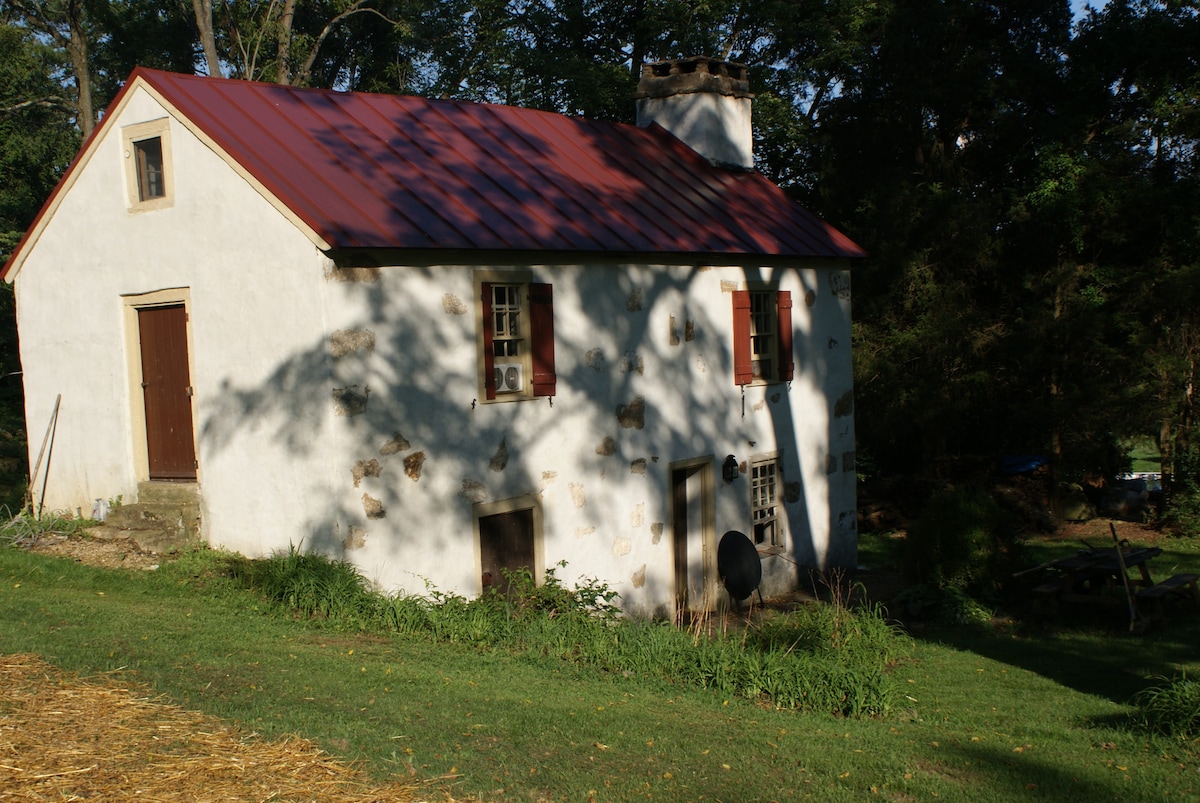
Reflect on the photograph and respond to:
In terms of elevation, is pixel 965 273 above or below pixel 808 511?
above

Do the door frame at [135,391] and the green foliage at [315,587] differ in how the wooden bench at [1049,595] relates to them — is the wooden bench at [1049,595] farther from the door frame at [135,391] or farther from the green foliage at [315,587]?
the door frame at [135,391]

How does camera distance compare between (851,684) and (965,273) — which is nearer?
(851,684)

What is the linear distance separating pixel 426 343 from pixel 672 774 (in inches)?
222

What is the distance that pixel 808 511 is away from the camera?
52.6 ft

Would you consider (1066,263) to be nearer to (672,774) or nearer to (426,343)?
(426,343)

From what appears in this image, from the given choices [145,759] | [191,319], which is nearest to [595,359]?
[191,319]

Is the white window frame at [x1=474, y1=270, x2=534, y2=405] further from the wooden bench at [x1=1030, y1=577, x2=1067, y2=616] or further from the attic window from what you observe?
the wooden bench at [x1=1030, y1=577, x2=1067, y2=616]

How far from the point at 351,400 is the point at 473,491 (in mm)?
1632

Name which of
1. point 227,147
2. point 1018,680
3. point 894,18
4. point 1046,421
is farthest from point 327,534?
point 894,18

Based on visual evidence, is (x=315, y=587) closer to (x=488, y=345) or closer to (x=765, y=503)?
(x=488, y=345)

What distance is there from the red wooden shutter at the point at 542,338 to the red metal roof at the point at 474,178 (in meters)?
0.50

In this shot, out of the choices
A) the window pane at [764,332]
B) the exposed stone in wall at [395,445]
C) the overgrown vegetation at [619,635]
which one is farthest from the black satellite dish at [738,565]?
the exposed stone in wall at [395,445]

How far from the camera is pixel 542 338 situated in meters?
11.7

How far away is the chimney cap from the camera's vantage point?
669 inches
